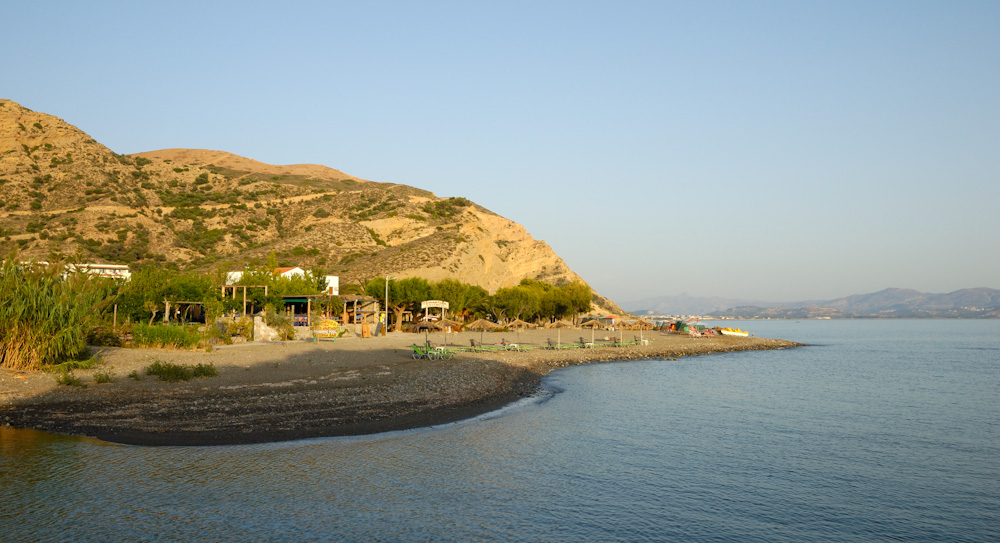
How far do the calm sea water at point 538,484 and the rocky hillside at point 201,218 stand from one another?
55.1 meters

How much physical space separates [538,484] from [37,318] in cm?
1783

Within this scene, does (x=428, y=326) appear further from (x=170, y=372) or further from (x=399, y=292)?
(x=170, y=372)

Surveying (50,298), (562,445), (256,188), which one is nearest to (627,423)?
(562,445)

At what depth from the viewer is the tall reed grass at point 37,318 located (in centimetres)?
2066

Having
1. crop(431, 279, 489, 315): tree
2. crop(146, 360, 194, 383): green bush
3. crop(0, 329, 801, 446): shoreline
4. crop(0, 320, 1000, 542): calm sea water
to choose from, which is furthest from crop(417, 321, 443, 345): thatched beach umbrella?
crop(146, 360, 194, 383): green bush

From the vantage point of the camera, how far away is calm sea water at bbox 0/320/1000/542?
11.0 m

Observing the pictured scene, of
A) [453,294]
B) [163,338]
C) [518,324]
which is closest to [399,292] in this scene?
[453,294]

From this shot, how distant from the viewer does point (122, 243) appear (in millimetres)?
74250

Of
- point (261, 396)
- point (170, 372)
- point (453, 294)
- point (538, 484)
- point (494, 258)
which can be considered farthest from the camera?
point (494, 258)

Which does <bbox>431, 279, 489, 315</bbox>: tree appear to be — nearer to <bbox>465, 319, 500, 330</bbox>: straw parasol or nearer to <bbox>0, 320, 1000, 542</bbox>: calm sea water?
<bbox>465, 319, 500, 330</bbox>: straw parasol

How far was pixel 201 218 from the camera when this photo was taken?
91.9 metres

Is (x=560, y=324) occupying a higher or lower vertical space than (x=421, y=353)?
higher

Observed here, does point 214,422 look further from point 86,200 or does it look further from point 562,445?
point 86,200

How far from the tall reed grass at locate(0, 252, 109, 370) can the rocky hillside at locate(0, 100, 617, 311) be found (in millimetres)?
44307
